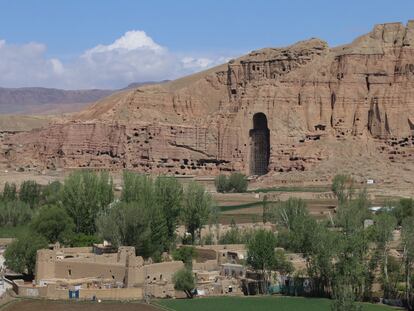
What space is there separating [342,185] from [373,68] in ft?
99.5

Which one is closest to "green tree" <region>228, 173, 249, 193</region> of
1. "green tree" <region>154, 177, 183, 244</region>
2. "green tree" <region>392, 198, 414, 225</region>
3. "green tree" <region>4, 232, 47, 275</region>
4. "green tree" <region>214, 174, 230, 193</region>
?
"green tree" <region>214, 174, 230, 193</region>

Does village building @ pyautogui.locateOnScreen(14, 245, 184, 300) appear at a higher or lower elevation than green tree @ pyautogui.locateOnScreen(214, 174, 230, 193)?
higher

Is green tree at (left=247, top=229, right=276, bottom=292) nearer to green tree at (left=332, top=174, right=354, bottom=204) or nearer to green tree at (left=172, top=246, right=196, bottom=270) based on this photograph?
green tree at (left=172, top=246, right=196, bottom=270)

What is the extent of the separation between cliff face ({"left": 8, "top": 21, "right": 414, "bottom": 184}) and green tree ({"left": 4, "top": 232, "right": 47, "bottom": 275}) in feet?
190

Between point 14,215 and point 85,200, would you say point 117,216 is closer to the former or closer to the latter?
point 85,200

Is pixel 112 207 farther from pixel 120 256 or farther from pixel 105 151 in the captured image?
pixel 105 151

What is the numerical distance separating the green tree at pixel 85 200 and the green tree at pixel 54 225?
4.93 feet

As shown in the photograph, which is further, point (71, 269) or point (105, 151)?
point (105, 151)

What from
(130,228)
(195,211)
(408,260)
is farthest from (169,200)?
(408,260)

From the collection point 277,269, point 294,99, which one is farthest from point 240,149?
point 277,269

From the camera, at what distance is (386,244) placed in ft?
153

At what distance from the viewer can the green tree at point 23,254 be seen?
→ 4878cm

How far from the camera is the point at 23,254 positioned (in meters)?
49.2

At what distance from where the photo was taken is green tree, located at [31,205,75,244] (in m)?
55.2
